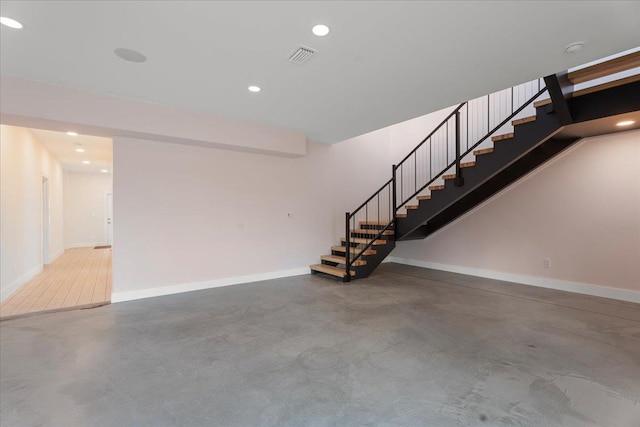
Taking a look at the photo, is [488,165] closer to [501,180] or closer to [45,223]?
[501,180]

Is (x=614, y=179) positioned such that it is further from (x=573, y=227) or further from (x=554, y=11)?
(x=554, y=11)

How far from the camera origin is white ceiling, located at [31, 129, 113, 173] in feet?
18.7

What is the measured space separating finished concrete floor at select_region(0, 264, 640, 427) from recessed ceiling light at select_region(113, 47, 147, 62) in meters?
2.81

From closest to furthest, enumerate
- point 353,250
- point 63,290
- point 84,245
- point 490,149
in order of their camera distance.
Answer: point 490,149
point 63,290
point 353,250
point 84,245

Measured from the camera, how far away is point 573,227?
4578 mm

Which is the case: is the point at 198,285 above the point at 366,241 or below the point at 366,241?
below

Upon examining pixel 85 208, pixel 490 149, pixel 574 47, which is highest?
pixel 574 47

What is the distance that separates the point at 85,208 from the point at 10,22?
10378 mm

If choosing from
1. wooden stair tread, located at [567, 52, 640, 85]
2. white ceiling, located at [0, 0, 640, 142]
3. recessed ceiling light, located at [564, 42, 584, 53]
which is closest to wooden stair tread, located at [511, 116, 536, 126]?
wooden stair tread, located at [567, 52, 640, 85]

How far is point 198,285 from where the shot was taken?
4.82 meters

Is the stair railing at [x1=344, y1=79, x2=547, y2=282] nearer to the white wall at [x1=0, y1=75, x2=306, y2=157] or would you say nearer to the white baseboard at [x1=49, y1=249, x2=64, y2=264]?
the white wall at [x1=0, y1=75, x2=306, y2=157]

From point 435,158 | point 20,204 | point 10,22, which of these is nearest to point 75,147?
point 20,204

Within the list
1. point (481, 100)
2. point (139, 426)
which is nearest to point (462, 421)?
point (139, 426)

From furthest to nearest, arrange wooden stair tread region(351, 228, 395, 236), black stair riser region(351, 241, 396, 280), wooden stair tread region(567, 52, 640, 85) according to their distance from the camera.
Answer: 1. wooden stair tread region(351, 228, 395, 236)
2. black stair riser region(351, 241, 396, 280)
3. wooden stair tread region(567, 52, 640, 85)
